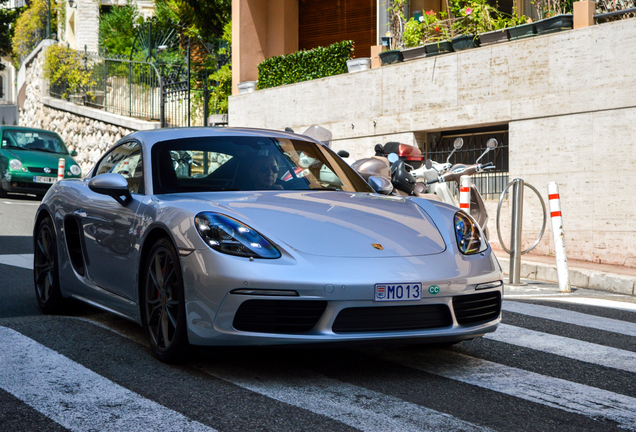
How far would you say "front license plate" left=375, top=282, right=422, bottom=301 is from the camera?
3.75 meters

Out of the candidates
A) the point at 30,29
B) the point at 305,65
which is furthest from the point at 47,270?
the point at 30,29

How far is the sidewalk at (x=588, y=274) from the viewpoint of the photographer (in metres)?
8.40

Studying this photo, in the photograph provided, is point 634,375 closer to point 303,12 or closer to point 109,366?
point 109,366

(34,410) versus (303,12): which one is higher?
(303,12)

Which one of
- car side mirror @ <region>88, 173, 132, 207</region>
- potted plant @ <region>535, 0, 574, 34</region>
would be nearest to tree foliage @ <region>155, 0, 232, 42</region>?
potted plant @ <region>535, 0, 574, 34</region>

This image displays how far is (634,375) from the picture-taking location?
423 centimetres

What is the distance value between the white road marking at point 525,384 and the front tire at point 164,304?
3.89 ft

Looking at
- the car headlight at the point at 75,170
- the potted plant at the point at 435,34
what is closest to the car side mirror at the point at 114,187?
the potted plant at the point at 435,34

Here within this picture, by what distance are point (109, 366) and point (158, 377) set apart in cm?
38

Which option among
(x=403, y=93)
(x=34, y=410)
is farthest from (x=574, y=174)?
(x=34, y=410)

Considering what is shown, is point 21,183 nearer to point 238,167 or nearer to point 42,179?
point 42,179

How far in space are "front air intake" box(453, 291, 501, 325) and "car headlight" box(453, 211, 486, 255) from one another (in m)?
0.25

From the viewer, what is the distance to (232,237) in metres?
3.91

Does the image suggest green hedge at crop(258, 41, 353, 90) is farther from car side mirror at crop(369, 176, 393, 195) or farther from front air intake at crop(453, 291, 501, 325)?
front air intake at crop(453, 291, 501, 325)
